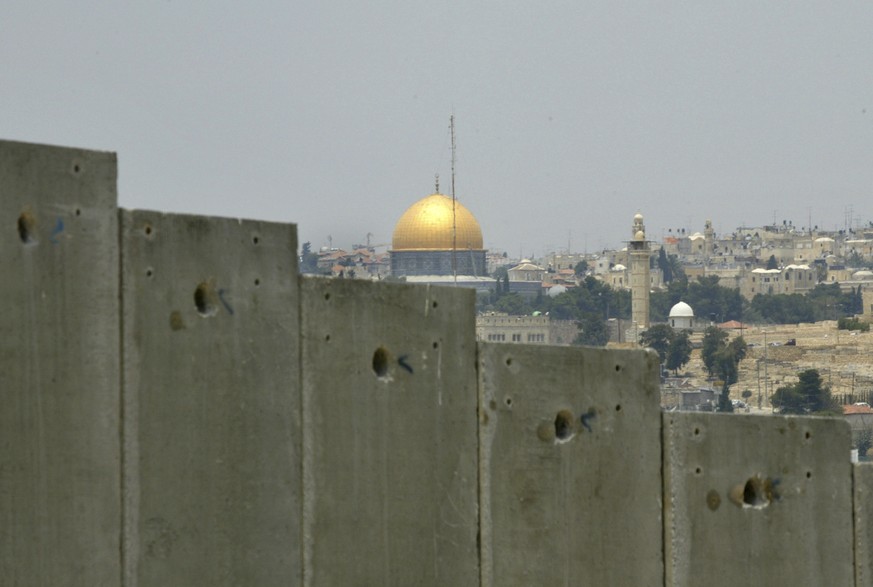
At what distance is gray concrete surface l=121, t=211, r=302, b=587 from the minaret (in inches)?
4724

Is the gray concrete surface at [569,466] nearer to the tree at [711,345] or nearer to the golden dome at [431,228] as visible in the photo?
the tree at [711,345]

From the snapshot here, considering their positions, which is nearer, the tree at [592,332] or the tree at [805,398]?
the tree at [805,398]

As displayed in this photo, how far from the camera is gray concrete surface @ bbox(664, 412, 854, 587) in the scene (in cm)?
698

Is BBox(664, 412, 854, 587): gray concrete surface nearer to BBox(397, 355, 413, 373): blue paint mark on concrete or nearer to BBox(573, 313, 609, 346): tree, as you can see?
Result: BBox(397, 355, 413, 373): blue paint mark on concrete

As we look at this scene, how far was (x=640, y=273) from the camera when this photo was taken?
132 metres

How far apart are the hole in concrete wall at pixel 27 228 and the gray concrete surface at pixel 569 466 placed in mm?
1500

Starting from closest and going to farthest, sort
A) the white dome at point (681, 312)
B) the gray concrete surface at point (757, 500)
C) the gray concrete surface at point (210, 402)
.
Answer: the gray concrete surface at point (210, 402)
the gray concrete surface at point (757, 500)
the white dome at point (681, 312)

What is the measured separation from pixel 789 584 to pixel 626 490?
2.43ft

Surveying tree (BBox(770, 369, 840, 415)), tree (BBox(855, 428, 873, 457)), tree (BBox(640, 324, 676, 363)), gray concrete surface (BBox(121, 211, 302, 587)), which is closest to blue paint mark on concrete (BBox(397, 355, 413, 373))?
gray concrete surface (BBox(121, 211, 302, 587))

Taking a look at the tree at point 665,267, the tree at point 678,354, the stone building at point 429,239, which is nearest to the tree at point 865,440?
the tree at point 678,354

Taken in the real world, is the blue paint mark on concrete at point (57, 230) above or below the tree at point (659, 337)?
above

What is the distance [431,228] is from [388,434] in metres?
144

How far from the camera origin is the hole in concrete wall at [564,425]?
22.2 ft

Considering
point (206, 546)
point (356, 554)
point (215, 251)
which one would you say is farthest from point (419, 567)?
point (215, 251)
